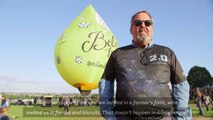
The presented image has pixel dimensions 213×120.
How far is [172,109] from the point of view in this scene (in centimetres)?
354

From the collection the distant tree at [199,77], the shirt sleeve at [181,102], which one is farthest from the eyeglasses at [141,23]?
the distant tree at [199,77]

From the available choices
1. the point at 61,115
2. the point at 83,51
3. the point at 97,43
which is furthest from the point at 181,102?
the point at 61,115

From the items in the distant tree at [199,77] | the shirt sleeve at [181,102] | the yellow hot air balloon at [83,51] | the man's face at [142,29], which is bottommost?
the shirt sleeve at [181,102]

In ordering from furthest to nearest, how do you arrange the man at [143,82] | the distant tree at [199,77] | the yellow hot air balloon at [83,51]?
the distant tree at [199,77] → the yellow hot air balloon at [83,51] → the man at [143,82]

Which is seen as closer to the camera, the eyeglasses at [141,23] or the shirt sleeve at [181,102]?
the shirt sleeve at [181,102]

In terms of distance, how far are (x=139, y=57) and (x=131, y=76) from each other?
0.77 ft

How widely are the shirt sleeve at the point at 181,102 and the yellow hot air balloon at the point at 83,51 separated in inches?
428

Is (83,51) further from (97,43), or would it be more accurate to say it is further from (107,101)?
(107,101)

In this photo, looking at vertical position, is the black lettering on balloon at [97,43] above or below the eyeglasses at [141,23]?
above

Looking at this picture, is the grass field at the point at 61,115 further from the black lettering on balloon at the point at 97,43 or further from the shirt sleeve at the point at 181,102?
the shirt sleeve at the point at 181,102

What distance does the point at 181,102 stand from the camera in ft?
11.4

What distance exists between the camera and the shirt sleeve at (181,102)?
3.49 meters

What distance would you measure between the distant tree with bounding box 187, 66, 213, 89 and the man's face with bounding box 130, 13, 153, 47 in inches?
3769

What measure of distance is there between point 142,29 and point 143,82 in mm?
591
